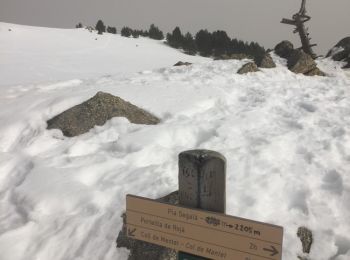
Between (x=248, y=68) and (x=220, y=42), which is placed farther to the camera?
(x=220, y=42)

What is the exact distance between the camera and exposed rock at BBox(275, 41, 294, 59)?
1389 centimetres

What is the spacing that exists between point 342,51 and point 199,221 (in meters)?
12.7

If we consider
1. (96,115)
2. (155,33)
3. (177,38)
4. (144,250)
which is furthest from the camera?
(155,33)

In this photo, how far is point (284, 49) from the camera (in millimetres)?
14258

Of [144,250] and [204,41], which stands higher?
[144,250]

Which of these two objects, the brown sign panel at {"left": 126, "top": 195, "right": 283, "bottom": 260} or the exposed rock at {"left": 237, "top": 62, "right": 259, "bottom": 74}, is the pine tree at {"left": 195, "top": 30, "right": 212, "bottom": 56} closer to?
the exposed rock at {"left": 237, "top": 62, "right": 259, "bottom": 74}

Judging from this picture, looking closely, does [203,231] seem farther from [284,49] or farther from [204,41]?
[204,41]

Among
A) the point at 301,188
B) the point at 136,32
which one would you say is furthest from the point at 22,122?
the point at 136,32

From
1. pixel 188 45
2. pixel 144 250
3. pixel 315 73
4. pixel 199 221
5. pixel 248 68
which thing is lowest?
pixel 188 45

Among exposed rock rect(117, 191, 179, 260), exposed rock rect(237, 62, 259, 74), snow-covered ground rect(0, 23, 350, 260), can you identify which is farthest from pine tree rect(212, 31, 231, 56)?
exposed rock rect(117, 191, 179, 260)

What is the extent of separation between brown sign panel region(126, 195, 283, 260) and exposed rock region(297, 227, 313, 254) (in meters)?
1.58

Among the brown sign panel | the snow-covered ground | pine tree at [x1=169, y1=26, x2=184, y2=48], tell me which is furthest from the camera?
pine tree at [x1=169, y1=26, x2=184, y2=48]

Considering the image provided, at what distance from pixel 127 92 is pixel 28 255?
497cm

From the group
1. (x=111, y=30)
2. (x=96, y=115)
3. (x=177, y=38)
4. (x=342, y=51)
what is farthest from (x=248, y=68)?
(x=111, y=30)
